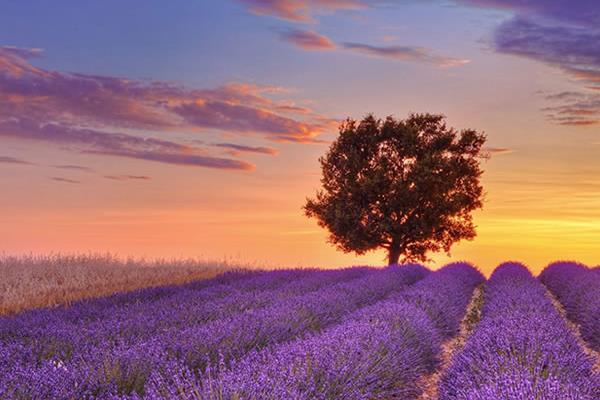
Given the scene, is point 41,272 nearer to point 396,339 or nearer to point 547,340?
point 396,339

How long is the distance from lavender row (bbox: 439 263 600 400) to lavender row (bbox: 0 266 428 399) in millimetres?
1808

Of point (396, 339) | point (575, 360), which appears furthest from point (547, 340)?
point (396, 339)

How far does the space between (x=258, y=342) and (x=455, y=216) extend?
1461cm

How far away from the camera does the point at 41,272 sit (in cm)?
1274

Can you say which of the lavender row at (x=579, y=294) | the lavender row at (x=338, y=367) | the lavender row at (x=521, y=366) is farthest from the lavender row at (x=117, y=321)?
the lavender row at (x=579, y=294)

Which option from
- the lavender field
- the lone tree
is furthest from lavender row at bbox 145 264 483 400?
the lone tree

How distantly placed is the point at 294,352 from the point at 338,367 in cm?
39

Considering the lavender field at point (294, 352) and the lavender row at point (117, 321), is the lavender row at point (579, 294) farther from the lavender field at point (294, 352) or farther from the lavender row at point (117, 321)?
the lavender row at point (117, 321)

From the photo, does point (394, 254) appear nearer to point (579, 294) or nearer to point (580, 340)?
point (579, 294)

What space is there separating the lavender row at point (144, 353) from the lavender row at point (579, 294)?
3908 mm

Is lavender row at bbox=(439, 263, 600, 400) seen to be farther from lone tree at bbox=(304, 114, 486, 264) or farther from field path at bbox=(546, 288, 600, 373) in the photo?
lone tree at bbox=(304, 114, 486, 264)

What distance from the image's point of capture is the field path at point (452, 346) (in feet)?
18.7

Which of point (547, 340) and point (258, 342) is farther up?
point (547, 340)

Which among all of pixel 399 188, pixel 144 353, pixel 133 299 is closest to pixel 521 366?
pixel 144 353
